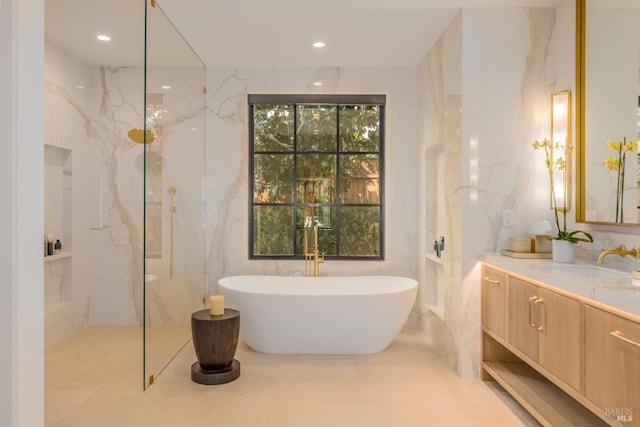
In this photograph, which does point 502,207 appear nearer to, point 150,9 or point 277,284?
point 277,284

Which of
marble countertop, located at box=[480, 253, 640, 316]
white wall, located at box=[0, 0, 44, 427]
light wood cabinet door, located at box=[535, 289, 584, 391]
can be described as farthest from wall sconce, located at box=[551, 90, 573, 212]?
white wall, located at box=[0, 0, 44, 427]

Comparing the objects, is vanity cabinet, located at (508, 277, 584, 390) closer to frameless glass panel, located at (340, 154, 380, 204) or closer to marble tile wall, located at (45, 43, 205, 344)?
frameless glass panel, located at (340, 154, 380, 204)

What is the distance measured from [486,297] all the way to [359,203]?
1.87 meters

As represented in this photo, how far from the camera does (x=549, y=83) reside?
3.17 m

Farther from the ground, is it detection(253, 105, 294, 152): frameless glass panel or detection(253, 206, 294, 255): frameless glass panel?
detection(253, 105, 294, 152): frameless glass panel

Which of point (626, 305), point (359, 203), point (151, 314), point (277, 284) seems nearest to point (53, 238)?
point (151, 314)

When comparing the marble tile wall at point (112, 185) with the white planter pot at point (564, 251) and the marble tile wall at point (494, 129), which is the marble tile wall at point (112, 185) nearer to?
the marble tile wall at point (494, 129)

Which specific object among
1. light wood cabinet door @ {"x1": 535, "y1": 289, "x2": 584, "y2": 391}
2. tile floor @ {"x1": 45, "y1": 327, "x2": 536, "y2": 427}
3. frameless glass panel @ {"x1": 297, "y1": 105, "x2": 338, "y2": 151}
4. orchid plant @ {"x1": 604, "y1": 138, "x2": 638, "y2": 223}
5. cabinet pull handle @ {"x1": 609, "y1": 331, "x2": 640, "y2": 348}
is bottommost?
A: tile floor @ {"x1": 45, "y1": 327, "x2": 536, "y2": 427}

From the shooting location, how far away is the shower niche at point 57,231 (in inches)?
151

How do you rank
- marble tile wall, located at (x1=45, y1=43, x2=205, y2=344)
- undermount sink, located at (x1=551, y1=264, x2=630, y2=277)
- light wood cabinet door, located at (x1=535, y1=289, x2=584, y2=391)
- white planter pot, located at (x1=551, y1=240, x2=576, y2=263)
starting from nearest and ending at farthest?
light wood cabinet door, located at (x1=535, y1=289, x2=584, y2=391), undermount sink, located at (x1=551, y1=264, x2=630, y2=277), white planter pot, located at (x1=551, y1=240, x2=576, y2=263), marble tile wall, located at (x1=45, y1=43, x2=205, y2=344)

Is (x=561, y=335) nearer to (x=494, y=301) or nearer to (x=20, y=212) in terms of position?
(x=494, y=301)

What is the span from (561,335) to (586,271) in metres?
0.51

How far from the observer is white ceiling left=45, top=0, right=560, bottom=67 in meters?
3.13

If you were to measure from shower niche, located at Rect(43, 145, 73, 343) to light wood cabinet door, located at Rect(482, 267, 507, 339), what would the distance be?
360cm
